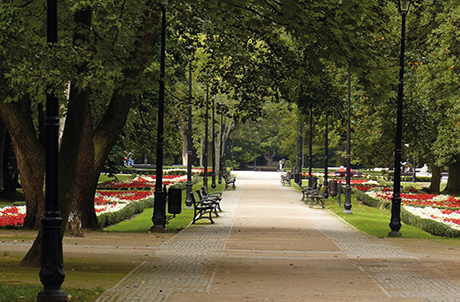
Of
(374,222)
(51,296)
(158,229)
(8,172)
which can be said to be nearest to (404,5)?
(374,222)

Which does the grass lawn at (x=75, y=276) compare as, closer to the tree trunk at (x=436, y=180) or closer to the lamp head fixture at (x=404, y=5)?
the lamp head fixture at (x=404, y=5)

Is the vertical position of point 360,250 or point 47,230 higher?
point 47,230

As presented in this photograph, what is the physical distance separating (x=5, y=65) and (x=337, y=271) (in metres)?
8.10

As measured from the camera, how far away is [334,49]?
1325 cm

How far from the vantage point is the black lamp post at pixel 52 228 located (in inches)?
307

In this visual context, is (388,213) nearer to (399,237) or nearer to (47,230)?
(399,237)

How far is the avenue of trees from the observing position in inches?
460

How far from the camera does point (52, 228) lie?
312 inches

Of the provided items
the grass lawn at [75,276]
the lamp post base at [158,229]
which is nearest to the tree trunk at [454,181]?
the lamp post base at [158,229]

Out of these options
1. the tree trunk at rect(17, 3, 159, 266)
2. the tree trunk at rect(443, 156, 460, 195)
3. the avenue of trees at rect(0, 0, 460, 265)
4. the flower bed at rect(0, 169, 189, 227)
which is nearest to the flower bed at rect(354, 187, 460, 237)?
the tree trunk at rect(443, 156, 460, 195)

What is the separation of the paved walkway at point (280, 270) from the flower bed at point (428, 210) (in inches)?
110

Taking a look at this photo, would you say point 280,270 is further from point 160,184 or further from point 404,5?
point 404,5

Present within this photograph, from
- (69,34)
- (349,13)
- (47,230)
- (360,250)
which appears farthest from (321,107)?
(47,230)

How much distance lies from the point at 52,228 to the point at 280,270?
15.9 ft
